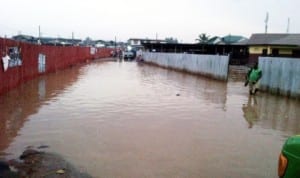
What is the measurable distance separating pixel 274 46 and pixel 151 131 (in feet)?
126

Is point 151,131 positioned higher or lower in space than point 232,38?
lower

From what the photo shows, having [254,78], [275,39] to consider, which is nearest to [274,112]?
[254,78]

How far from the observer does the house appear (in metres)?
42.8

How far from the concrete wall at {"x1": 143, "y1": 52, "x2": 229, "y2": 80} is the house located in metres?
11.2

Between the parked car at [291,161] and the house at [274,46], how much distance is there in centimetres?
4087

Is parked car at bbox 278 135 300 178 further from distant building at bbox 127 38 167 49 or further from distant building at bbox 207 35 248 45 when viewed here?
distant building at bbox 207 35 248 45

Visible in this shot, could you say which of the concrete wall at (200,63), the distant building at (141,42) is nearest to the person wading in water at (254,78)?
the concrete wall at (200,63)

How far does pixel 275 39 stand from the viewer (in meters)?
47.9

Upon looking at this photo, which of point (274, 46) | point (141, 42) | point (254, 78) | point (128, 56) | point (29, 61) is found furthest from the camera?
point (141, 42)

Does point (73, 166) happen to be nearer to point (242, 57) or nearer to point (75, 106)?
point (75, 106)

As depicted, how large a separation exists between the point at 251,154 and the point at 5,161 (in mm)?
4713

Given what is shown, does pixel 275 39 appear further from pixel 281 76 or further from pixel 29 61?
pixel 29 61

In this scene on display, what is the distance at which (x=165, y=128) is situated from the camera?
9.87 meters

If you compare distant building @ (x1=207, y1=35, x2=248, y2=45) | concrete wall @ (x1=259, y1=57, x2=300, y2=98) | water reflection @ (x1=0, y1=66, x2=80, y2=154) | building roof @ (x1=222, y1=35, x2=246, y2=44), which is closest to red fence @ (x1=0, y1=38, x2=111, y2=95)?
water reflection @ (x1=0, y1=66, x2=80, y2=154)
